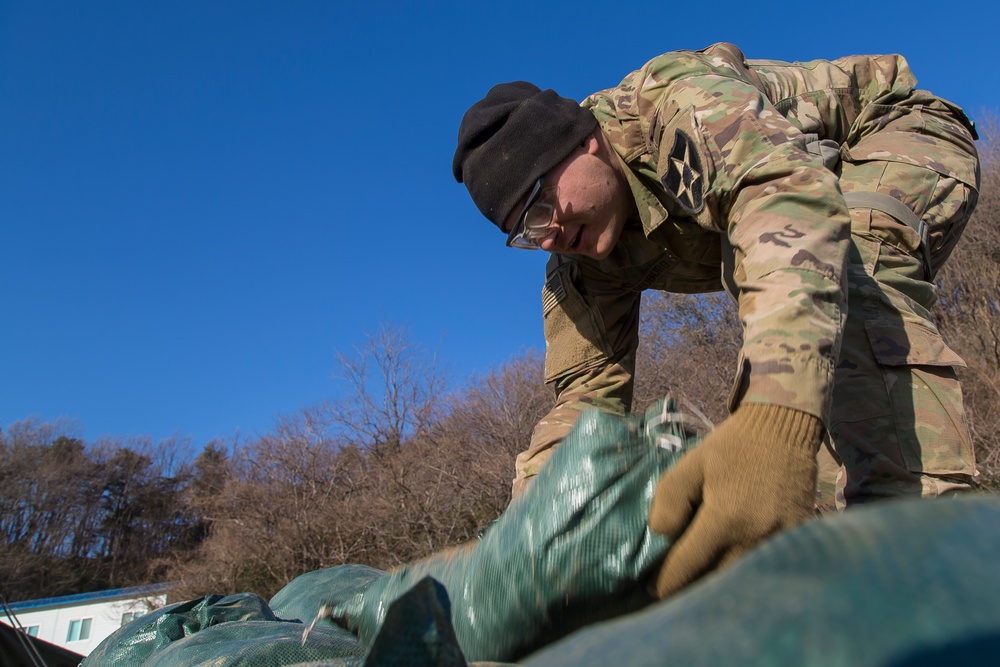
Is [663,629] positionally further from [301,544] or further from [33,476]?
[33,476]

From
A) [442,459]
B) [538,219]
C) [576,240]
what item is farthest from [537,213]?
[442,459]

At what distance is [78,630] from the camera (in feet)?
61.4

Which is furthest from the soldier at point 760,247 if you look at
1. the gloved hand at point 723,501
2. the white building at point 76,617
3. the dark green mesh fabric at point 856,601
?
the white building at point 76,617

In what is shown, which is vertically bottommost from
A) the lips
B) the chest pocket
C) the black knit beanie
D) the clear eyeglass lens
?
the chest pocket

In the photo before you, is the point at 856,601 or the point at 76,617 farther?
the point at 76,617

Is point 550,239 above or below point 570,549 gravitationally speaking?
above

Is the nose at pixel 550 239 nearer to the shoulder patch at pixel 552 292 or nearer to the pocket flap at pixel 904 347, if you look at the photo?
the shoulder patch at pixel 552 292

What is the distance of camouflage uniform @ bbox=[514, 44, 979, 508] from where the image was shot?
4.55 feet

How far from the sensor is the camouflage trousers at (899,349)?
1.67 m

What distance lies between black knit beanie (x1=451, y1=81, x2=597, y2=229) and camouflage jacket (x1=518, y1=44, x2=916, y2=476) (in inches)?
4.8

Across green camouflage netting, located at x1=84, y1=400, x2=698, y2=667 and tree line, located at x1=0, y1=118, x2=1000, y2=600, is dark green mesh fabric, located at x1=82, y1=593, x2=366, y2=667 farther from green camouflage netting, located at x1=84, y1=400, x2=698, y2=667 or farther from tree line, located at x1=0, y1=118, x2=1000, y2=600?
tree line, located at x1=0, y1=118, x2=1000, y2=600

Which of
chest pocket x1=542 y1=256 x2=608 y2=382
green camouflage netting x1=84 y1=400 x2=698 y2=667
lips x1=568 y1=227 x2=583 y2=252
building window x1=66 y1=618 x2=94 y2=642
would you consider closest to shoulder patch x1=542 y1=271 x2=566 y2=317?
chest pocket x1=542 y1=256 x2=608 y2=382

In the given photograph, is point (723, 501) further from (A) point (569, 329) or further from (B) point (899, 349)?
(A) point (569, 329)

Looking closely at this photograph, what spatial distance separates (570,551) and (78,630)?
21845 millimetres
